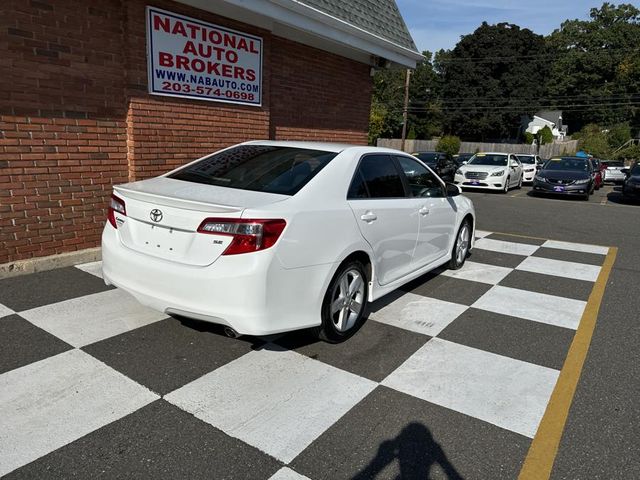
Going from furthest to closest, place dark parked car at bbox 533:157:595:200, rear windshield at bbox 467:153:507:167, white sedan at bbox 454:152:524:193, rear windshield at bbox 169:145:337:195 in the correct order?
rear windshield at bbox 467:153:507:167 → white sedan at bbox 454:152:524:193 → dark parked car at bbox 533:157:595:200 → rear windshield at bbox 169:145:337:195

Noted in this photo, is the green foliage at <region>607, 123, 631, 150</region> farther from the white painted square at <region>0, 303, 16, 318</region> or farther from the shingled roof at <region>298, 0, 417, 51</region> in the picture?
the white painted square at <region>0, 303, 16, 318</region>

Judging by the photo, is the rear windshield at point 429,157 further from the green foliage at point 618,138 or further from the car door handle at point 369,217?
the green foliage at point 618,138

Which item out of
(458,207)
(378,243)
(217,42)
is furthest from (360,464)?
(217,42)

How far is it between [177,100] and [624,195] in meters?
15.5

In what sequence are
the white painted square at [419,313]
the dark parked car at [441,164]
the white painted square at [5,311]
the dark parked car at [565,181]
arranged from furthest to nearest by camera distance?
the dark parked car at [441,164]
the dark parked car at [565,181]
the white painted square at [419,313]
the white painted square at [5,311]

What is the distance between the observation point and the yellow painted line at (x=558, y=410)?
8.15ft

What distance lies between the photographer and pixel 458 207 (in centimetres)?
580

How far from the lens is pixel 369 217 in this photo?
12.7ft

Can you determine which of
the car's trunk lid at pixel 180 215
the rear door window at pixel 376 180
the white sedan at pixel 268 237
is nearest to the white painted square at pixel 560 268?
the white sedan at pixel 268 237

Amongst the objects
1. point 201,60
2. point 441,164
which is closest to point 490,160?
point 441,164

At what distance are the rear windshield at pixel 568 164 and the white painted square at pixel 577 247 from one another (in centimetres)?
1048

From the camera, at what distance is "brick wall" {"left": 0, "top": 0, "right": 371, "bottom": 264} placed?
4.94 meters

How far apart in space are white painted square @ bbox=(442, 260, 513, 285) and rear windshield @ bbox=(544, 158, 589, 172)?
13247 mm

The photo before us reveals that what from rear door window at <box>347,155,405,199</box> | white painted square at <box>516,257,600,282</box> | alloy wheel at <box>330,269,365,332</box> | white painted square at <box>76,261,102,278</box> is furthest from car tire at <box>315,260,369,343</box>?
white painted square at <box>516,257,600,282</box>
